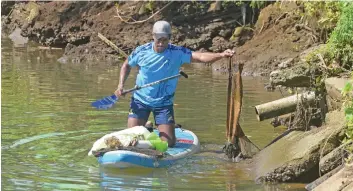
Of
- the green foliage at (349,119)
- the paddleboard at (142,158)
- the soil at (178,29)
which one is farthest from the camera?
the soil at (178,29)

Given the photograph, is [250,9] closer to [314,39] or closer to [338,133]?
[314,39]

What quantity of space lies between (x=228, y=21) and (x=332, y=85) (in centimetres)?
1340

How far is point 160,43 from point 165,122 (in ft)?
3.32

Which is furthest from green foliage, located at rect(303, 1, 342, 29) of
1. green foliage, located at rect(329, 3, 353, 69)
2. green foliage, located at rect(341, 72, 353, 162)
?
green foliage, located at rect(341, 72, 353, 162)

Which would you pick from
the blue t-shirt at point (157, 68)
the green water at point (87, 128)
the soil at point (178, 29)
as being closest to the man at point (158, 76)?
the blue t-shirt at point (157, 68)

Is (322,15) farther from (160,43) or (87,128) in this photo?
(160,43)

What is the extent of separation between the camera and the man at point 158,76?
404 inches

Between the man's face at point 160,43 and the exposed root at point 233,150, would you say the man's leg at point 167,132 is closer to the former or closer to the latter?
the exposed root at point 233,150

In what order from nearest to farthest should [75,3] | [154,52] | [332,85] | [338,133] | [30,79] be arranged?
Result: [338,133]
[332,85]
[154,52]
[30,79]
[75,3]

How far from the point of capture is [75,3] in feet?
86.4

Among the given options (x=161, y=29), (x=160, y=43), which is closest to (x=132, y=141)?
(x=160, y=43)

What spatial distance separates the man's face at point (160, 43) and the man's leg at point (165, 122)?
29.5 inches

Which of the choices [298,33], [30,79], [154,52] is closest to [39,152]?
[154,52]

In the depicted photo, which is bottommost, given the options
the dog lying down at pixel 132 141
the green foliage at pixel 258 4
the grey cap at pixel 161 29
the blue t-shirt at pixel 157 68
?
the dog lying down at pixel 132 141
